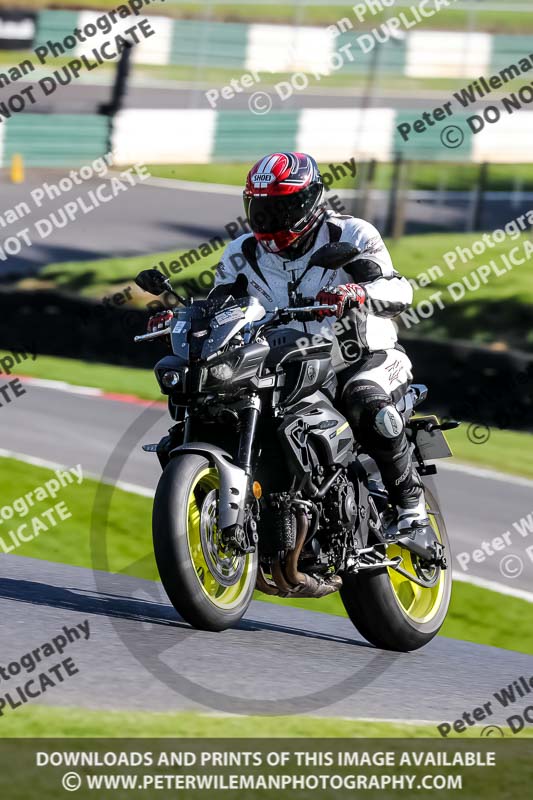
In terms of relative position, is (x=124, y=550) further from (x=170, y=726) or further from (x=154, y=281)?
(x=170, y=726)

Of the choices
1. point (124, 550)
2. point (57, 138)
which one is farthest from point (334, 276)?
point (57, 138)

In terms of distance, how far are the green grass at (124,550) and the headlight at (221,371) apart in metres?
4.32

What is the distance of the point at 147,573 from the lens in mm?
10031

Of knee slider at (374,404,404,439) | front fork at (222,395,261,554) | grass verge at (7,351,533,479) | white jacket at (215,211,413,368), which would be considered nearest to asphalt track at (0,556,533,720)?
front fork at (222,395,261,554)

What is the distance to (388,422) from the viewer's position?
252 inches

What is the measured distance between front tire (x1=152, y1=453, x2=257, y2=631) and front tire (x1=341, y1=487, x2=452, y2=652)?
2.60ft

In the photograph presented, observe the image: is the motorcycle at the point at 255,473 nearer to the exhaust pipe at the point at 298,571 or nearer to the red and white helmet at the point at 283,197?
the exhaust pipe at the point at 298,571

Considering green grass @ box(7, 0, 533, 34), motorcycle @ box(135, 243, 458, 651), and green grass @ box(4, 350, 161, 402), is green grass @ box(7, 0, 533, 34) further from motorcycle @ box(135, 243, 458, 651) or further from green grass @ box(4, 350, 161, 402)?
motorcycle @ box(135, 243, 458, 651)

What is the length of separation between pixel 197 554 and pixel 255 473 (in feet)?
1.74

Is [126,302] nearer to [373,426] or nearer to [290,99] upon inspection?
[373,426]

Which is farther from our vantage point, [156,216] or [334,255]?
[156,216]

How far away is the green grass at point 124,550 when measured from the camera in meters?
9.53

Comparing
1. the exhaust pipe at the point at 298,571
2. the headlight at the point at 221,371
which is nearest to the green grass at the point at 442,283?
the exhaust pipe at the point at 298,571
